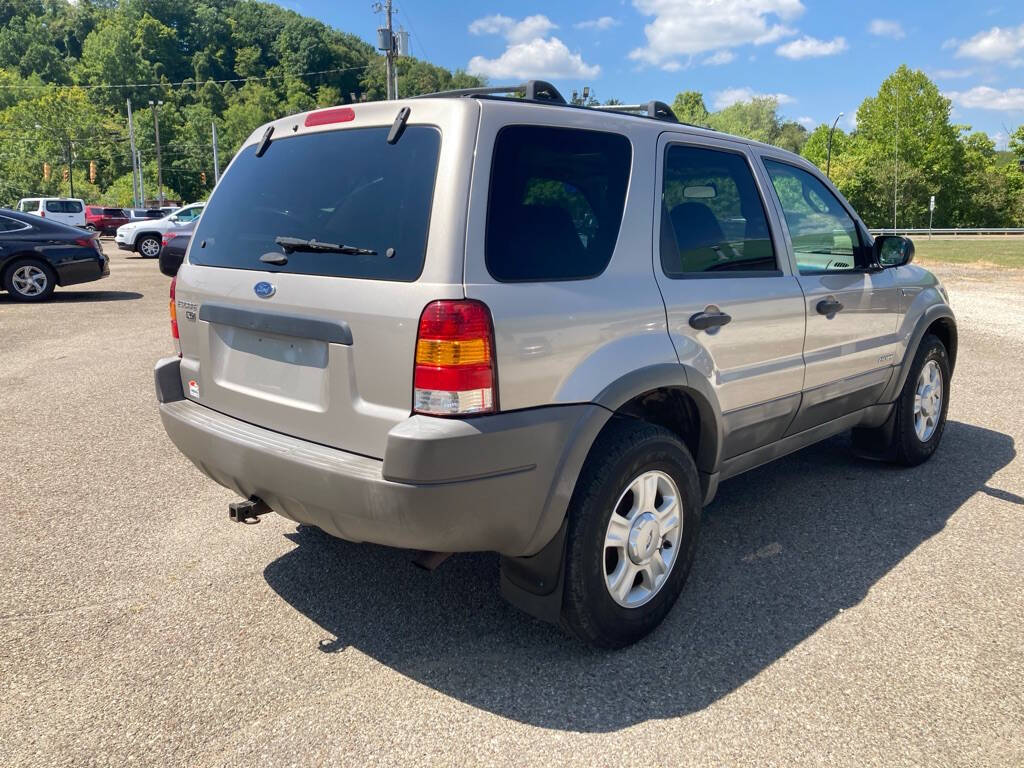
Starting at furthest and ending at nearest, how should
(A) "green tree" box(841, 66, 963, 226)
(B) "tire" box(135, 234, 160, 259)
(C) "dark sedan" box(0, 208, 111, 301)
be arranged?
1. (A) "green tree" box(841, 66, 963, 226)
2. (B) "tire" box(135, 234, 160, 259)
3. (C) "dark sedan" box(0, 208, 111, 301)

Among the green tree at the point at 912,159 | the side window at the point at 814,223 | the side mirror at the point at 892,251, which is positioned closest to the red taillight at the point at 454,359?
the side window at the point at 814,223

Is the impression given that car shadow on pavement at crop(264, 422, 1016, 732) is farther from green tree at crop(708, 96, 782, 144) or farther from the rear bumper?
green tree at crop(708, 96, 782, 144)

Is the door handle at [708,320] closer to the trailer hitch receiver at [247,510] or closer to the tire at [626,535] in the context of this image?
the tire at [626,535]

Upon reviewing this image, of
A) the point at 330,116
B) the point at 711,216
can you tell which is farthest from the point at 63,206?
the point at 711,216

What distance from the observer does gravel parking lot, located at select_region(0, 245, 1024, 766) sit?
241 cm

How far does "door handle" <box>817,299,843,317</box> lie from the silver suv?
0.82 feet

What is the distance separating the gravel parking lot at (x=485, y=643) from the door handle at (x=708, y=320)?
113 cm

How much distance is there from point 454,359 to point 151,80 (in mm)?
124310

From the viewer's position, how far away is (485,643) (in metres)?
2.96

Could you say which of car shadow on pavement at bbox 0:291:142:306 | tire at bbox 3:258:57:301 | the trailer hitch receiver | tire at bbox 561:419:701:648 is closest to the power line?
car shadow on pavement at bbox 0:291:142:306

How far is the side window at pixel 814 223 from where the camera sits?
3836 millimetres

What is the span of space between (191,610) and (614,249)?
86.5 inches

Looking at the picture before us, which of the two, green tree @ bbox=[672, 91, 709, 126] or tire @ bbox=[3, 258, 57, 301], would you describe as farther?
green tree @ bbox=[672, 91, 709, 126]

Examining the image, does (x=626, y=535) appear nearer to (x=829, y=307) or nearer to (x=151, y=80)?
(x=829, y=307)
